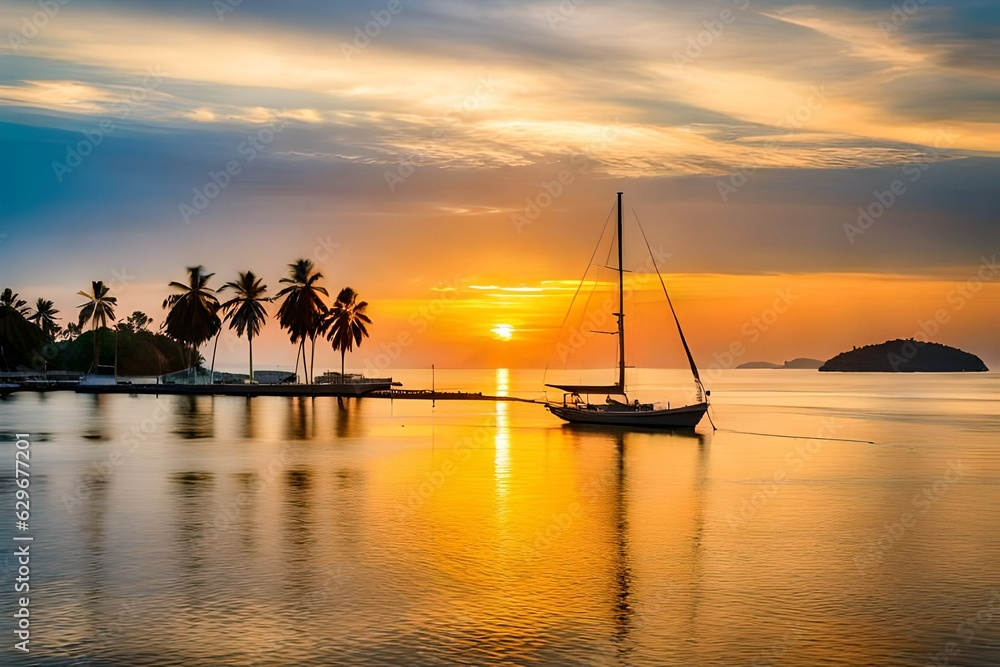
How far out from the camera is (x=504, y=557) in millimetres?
27734

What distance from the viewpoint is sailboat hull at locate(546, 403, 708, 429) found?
7631 cm

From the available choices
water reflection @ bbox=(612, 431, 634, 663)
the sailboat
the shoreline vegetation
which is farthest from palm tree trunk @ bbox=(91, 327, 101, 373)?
water reflection @ bbox=(612, 431, 634, 663)

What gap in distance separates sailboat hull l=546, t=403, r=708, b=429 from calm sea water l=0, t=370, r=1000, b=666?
1471cm

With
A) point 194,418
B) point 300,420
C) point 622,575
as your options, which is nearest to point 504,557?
point 622,575

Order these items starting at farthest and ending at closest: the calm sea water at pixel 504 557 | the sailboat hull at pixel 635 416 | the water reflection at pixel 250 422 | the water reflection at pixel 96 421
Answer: the sailboat hull at pixel 635 416
the water reflection at pixel 250 422
the water reflection at pixel 96 421
the calm sea water at pixel 504 557

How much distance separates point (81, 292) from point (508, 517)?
147 m

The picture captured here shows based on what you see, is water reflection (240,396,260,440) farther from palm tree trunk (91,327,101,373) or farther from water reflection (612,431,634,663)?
palm tree trunk (91,327,101,373)

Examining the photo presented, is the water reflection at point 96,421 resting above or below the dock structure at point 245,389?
below

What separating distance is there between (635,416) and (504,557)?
173 feet

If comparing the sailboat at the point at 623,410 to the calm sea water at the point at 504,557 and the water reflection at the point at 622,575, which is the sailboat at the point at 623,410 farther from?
the water reflection at the point at 622,575

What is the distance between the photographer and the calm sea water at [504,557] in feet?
62.7

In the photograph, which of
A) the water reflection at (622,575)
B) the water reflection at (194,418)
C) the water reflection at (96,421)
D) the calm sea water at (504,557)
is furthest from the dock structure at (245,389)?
the water reflection at (622,575)

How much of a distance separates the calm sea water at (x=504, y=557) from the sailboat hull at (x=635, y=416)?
48.3ft

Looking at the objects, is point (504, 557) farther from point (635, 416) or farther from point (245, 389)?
point (245, 389)
